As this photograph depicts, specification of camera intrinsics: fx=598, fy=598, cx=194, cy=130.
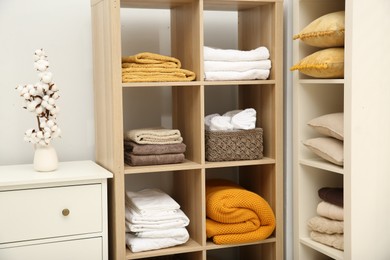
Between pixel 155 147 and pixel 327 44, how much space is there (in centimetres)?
78

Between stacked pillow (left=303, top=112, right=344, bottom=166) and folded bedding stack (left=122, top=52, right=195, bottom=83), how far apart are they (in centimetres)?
54

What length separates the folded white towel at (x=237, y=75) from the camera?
2441 millimetres

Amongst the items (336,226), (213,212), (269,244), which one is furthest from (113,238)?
(336,226)

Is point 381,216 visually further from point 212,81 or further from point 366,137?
point 212,81

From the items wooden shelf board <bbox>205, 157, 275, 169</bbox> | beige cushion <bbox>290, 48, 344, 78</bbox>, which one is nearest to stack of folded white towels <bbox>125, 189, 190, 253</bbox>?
wooden shelf board <bbox>205, 157, 275, 169</bbox>

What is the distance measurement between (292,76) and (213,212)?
67 cm

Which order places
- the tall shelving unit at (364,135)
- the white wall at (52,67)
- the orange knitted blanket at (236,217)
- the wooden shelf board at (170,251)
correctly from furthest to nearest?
the white wall at (52,67) < the orange knitted blanket at (236,217) < the wooden shelf board at (170,251) < the tall shelving unit at (364,135)

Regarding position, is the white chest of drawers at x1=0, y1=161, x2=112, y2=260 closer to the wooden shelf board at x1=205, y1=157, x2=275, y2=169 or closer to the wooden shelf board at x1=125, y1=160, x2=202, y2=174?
the wooden shelf board at x1=125, y1=160, x2=202, y2=174

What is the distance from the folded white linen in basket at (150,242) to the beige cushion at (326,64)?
2.73 feet

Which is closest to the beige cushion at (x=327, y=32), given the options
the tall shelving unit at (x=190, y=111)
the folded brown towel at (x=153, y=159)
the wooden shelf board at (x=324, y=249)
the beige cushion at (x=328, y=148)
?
the tall shelving unit at (x=190, y=111)

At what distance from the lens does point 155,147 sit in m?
2.41

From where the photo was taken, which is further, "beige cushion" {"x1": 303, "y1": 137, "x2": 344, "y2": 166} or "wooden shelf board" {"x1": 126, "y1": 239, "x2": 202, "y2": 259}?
"wooden shelf board" {"x1": 126, "y1": 239, "x2": 202, "y2": 259}

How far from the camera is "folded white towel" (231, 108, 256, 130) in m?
2.53

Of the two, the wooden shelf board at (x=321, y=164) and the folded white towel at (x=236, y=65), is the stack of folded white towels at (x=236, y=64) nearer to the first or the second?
the folded white towel at (x=236, y=65)
